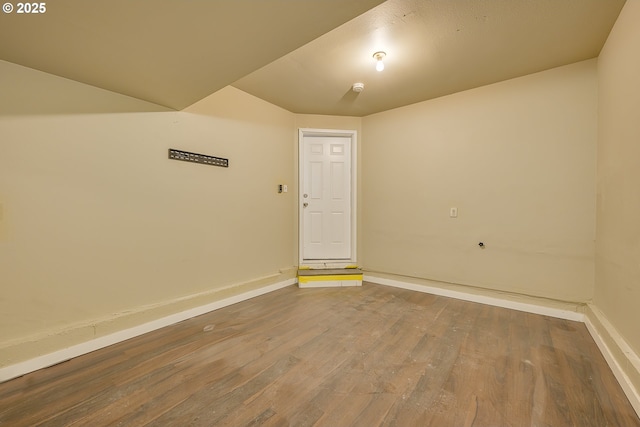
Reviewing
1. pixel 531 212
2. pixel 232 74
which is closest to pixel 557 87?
pixel 531 212

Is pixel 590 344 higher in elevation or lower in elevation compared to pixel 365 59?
lower

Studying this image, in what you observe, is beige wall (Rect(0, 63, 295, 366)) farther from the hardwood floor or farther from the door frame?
the door frame

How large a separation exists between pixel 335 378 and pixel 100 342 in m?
1.81

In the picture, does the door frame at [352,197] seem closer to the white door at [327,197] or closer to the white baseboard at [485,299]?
the white door at [327,197]

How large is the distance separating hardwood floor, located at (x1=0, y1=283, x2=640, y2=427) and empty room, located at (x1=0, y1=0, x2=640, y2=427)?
2 cm

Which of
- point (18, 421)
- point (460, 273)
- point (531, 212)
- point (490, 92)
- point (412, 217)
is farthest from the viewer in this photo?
point (412, 217)

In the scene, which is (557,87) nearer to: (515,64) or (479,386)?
(515,64)

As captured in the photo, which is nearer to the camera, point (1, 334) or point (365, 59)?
point (1, 334)

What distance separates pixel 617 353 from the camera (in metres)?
1.70

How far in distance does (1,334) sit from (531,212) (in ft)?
14.4

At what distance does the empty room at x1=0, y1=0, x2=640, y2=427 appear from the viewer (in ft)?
4.58

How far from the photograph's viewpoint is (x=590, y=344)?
204 centimetres

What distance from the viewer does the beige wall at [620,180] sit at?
1599 mm

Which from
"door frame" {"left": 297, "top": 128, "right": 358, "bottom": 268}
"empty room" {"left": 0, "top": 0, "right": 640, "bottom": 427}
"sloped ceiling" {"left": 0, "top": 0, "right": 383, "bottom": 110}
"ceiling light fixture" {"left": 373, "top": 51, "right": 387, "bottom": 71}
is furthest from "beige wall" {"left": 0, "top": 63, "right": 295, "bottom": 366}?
"ceiling light fixture" {"left": 373, "top": 51, "right": 387, "bottom": 71}
